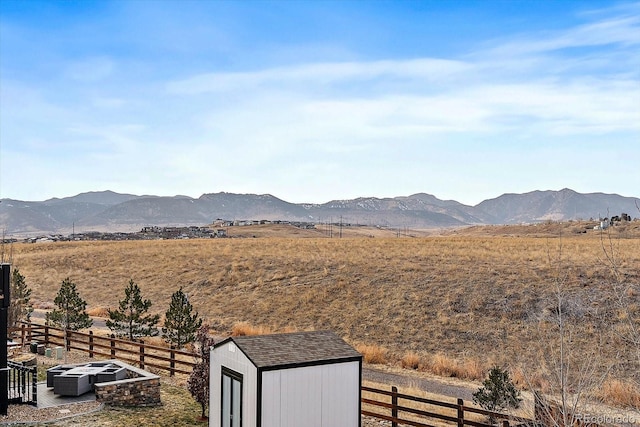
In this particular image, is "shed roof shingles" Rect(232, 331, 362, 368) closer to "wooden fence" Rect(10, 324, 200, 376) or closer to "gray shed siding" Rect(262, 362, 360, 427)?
"gray shed siding" Rect(262, 362, 360, 427)

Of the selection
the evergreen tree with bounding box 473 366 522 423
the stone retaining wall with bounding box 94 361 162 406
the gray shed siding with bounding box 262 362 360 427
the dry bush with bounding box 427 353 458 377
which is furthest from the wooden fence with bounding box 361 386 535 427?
the stone retaining wall with bounding box 94 361 162 406

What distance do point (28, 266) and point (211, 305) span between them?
29.0 m

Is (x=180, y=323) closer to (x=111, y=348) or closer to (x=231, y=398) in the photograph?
(x=111, y=348)

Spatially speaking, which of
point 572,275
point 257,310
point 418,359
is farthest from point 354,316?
point 572,275

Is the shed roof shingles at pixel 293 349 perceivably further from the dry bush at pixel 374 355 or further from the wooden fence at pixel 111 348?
the dry bush at pixel 374 355

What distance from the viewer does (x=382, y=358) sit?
26781mm

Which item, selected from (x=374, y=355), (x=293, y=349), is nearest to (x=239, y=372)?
(x=293, y=349)

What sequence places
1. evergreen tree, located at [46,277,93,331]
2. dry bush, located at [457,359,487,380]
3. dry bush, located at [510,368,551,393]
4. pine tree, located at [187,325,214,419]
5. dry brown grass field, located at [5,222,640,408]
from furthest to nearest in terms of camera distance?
1. dry brown grass field, located at [5,222,640,408]
2. evergreen tree, located at [46,277,93,331]
3. dry bush, located at [457,359,487,380]
4. dry bush, located at [510,368,551,393]
5. pine tree, located at [187,325,214,419]

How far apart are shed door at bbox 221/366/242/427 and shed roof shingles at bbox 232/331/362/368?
0.72m

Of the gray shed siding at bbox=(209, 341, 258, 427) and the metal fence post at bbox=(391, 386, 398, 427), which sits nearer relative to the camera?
the gray shed siding at bbox=(209, 341, 258, 427)

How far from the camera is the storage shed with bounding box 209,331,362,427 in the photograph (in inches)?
503

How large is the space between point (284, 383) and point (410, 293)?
25888mm

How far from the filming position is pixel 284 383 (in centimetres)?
1298

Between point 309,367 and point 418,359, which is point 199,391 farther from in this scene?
point 418,359
